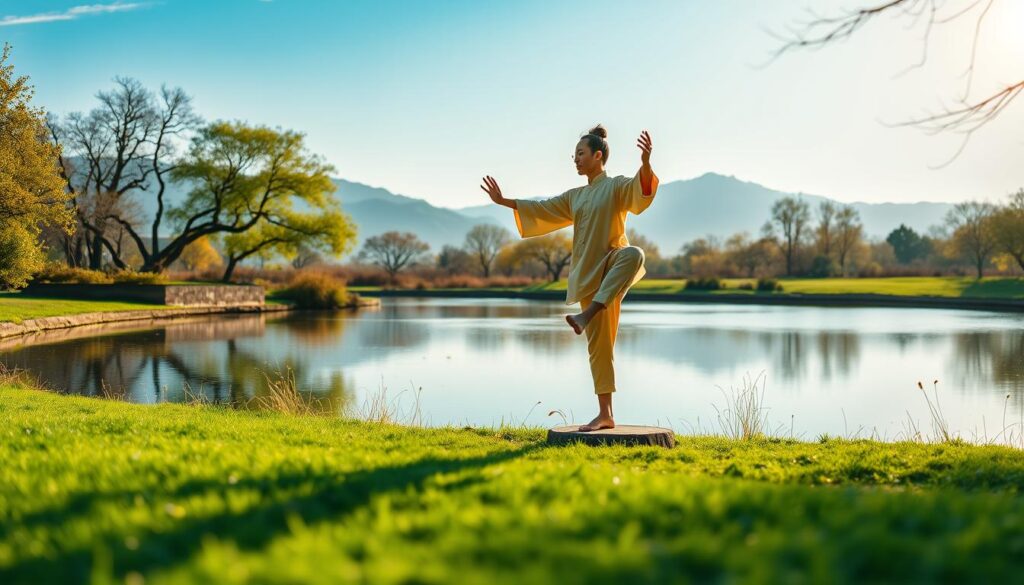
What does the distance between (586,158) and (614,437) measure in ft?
7.39

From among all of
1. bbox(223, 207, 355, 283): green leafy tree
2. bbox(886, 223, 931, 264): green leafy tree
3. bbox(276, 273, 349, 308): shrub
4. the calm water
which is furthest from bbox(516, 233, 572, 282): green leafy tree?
the calm water

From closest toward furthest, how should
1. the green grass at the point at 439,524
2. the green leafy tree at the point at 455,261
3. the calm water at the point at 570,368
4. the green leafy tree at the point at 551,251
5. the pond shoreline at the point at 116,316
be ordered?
the green grass at the point at 439,524
the calm water at the point at 570,368
the pond shoreline at the point at 116,316
the green leafy tree at the point at 551,251
the green leafy tree at the point at 455,261

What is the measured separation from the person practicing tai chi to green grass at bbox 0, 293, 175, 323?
21.1 metres

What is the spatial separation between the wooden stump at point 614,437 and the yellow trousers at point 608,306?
357 millimetres

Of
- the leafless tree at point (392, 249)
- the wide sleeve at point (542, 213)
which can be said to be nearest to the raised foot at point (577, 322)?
the wide sleeve at point (542, 213)

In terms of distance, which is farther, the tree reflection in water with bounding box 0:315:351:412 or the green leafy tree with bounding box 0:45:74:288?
the green leafy tree with bounding box 0:45:74:288

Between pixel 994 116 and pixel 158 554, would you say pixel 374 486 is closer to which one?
pixel 158 554

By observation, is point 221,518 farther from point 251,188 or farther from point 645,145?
point 251,188

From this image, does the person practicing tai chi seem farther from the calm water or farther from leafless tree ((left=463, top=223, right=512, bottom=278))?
leafless tree ((left=463, top=223, right=512, bottom=278))

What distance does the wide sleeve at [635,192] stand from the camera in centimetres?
603

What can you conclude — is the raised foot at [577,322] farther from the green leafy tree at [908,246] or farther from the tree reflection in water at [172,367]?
the green leafy tree at [908,246]

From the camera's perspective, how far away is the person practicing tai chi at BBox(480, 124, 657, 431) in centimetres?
616

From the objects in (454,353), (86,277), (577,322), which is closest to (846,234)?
(86,277)

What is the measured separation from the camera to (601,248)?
21.0 feet
